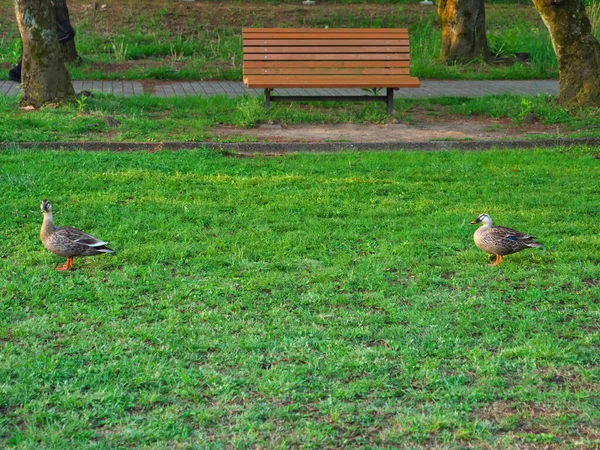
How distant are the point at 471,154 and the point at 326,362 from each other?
6.11 m

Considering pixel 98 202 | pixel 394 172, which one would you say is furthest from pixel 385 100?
pixel 98 202

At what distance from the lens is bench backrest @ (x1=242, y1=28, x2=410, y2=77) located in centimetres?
1290

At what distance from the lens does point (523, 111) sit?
12.7 meters

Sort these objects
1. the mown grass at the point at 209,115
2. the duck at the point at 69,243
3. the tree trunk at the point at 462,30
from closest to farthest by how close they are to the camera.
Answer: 1. the duck at the point at 69,243
2. the mown grass at the point at 209,115
3. the tree trunk at the point at 462,30

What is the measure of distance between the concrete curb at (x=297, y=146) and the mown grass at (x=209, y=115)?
0.30 metres

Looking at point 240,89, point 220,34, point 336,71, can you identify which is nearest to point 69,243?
point 336,71

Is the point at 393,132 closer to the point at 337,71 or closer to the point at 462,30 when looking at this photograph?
the point at 337,71

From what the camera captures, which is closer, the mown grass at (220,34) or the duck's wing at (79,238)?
the duck's wing at (79,238)

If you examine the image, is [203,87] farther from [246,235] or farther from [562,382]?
[562,382]

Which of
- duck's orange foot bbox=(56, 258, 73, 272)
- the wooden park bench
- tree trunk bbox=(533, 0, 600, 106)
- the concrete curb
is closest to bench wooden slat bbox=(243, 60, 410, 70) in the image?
the wooden park bench

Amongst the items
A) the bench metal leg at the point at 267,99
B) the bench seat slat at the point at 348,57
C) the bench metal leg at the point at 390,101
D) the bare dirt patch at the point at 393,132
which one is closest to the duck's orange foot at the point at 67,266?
the bare dirt patch at the point at 393,132

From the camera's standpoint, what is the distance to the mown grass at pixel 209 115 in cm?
1111

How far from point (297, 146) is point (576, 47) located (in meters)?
4.83

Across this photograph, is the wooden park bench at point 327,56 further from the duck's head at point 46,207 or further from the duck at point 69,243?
the duck at point 69,243
